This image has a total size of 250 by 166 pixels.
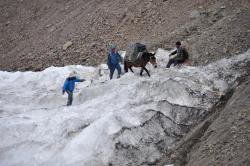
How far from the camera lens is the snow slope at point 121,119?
33.1 ft

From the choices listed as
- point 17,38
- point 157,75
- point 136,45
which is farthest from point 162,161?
point 17,38

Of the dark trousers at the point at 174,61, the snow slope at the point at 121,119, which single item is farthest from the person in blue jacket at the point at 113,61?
the dark trousers at the point at 174,61

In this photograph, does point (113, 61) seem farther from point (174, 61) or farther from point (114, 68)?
point (174, 61)

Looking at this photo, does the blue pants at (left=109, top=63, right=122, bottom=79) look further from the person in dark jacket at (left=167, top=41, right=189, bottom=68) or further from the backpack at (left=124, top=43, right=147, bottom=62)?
the person in dark jacket at (left=167, top=41, right=189, bottom=68)

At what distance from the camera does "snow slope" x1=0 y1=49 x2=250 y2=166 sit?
10102mm

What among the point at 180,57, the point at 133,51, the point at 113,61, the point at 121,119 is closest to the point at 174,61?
the point at 180,57

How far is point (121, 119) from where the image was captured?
10625 mm

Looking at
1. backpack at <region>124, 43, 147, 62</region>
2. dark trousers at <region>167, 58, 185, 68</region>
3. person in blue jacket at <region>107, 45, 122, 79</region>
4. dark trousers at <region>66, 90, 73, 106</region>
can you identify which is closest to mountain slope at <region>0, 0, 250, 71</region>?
dark trousers at <region>167, 58, 185, 68</region>

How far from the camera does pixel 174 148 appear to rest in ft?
32.4

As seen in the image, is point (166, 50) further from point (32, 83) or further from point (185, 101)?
point (32, 83)

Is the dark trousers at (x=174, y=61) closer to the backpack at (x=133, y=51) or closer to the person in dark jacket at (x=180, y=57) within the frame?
the person in dark jacket at (x=180, y=57)

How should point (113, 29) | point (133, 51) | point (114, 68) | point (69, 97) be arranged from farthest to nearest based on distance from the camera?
1. point (113, 29)
2. point (114, 68)
3. point (133, 51)
4. point (69, 97)

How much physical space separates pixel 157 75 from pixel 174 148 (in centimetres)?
281

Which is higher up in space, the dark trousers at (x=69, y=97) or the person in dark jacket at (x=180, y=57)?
the person in dark jacket at (x=180, y=57)
